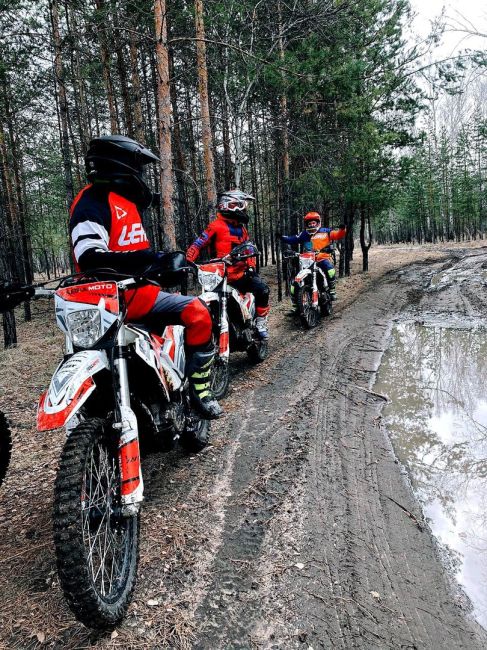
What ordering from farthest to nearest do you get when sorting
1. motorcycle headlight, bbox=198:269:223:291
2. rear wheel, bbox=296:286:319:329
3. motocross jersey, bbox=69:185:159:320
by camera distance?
rear wheel, bbox=296:286:319:329, motorcycle headlight, bbox=198:269:223:291, motocross jersey, bbox=69:185:159:320

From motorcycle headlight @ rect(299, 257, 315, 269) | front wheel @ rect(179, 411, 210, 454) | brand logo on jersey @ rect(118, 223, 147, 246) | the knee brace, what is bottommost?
front wheel @ rect(179, 411, 210, 454)

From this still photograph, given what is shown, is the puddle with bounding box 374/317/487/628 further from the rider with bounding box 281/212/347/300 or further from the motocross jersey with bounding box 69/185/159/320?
the rider with bounding box 281/212/347/300

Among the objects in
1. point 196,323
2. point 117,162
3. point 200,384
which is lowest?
point 200,384

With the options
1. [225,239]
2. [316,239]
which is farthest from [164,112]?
[316,239]

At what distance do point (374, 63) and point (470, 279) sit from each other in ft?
28.0

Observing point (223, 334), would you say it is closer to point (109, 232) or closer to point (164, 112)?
point (109, 232)

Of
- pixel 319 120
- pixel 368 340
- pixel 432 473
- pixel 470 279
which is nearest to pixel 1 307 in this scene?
pixel 432 473

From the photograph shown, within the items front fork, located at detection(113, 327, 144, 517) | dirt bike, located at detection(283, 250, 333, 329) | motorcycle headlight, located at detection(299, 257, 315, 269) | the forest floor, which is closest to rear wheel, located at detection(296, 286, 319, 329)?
dirt bike, located at detection(283, 250, 333, 329)

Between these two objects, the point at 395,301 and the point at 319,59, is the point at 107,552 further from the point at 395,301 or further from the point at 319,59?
the point at 319,59

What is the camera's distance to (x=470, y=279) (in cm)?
1259

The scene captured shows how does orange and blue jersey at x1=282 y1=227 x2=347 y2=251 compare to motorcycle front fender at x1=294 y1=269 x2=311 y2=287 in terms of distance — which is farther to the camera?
orange and blue jersey at x1=282 y1=227 x2=347 y2=251

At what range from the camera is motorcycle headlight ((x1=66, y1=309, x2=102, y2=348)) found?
7.26ft

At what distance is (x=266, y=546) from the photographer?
2578 mm

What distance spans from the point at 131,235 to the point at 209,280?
2.30m
